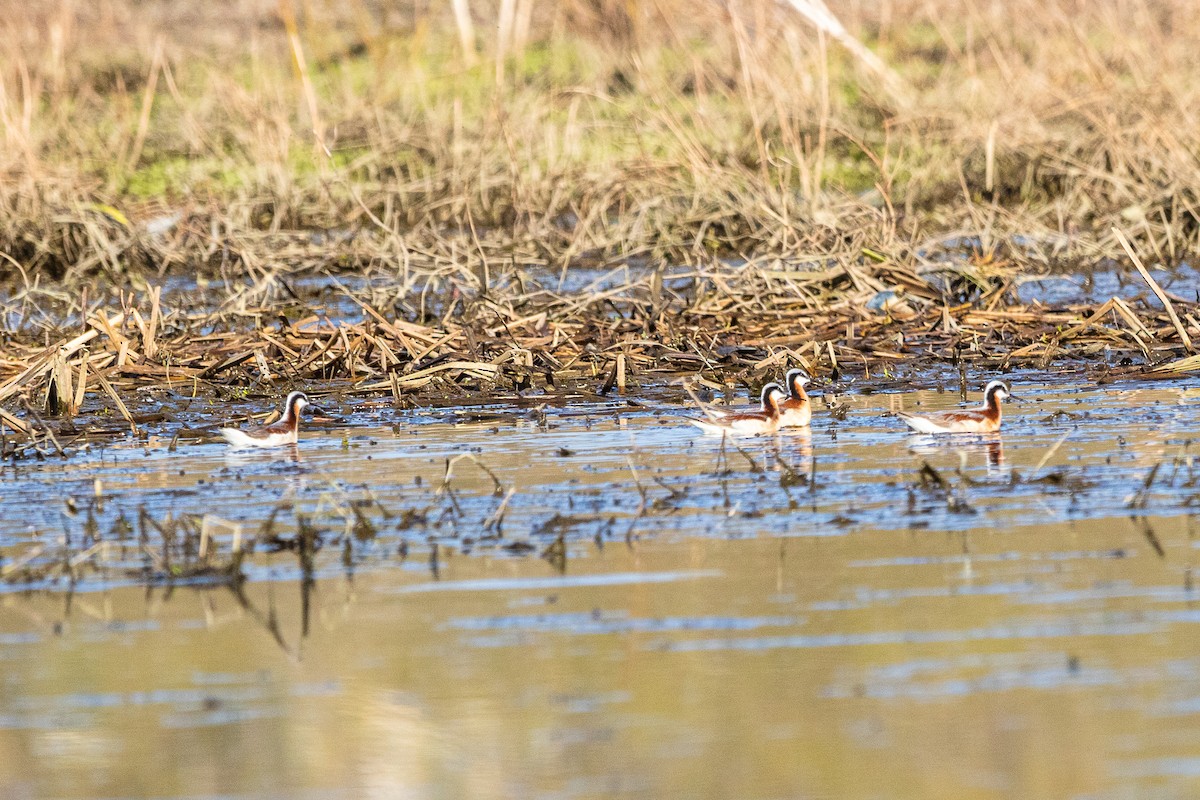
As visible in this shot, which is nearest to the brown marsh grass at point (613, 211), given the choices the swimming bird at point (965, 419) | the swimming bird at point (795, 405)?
the swimming bird at point (795, 405)

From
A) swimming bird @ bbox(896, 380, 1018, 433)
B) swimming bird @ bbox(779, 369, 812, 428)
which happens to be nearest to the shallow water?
swimming bird @ bbox(896, 380, 1018, 433)

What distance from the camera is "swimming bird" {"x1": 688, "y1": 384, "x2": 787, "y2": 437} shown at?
10.4 m

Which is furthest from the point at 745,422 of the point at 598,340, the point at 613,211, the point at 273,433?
the point at 613,211

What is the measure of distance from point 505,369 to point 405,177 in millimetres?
10038

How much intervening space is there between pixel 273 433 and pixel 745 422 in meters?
2.40

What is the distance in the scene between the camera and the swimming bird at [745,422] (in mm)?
10406

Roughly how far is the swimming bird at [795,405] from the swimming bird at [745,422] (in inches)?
2.4

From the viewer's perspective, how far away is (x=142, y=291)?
56.6 feet

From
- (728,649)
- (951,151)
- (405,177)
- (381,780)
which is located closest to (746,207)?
(951,151)

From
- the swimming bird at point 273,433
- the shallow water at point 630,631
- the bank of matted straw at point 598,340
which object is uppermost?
the bank of matted straw at point 598,340

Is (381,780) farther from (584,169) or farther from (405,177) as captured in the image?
(405,177)

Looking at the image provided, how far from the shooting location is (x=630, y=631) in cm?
614

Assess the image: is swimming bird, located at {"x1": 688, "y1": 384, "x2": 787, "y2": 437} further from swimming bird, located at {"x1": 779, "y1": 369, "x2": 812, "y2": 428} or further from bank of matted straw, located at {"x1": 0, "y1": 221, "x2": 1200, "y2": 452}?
bank of matted straw, located at {"x1": 0, "y1": 221, "x2": 1200, "y2": 452}

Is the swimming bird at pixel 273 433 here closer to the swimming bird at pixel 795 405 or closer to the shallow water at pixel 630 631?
the shallow water at pixel 630 631
